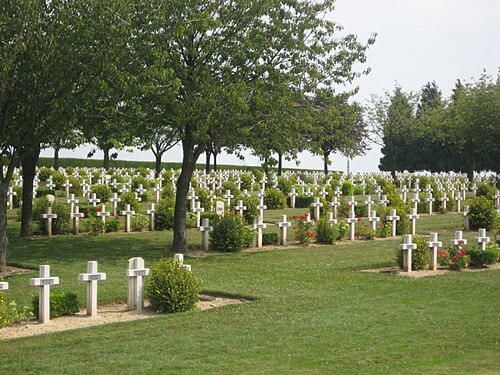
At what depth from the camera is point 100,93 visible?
16.7 metres

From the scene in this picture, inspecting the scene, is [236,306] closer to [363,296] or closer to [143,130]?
[363,296]

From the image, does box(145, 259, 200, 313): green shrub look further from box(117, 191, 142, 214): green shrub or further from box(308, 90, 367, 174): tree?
box(117, 191, 142, 214): green shrub

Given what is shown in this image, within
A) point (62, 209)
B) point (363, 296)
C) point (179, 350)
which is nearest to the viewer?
point (179, 350)

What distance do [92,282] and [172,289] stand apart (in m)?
1.19

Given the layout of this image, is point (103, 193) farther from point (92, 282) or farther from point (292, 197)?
point (92, 282)

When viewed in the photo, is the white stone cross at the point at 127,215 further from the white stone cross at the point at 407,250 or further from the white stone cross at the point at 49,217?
the white stone cross at the point at 407,250

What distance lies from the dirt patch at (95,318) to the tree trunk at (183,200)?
6.08 meters

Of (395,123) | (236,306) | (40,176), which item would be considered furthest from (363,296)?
(395,123)

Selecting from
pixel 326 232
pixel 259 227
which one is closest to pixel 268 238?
pixel 259 227

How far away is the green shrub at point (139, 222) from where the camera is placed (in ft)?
77.0

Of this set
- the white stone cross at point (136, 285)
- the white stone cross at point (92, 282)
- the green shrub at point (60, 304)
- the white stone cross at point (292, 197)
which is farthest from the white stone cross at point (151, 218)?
the white stone cross at point (92, 282)

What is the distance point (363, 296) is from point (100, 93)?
742 cm

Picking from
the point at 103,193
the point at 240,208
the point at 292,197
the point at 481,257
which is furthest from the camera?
A: the point at 292,197

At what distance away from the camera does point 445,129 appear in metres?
51.8
